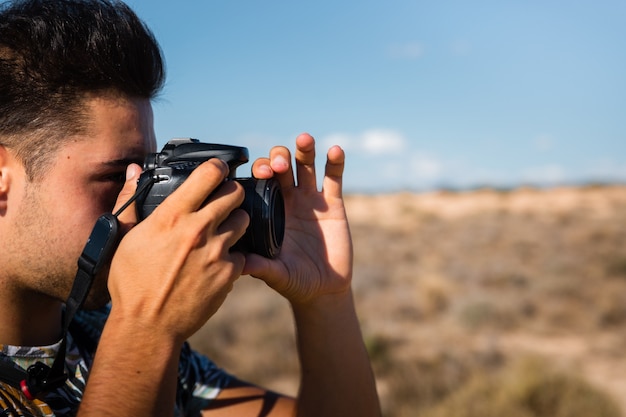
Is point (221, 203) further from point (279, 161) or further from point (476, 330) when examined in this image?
point (476, 330)

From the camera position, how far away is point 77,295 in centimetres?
156

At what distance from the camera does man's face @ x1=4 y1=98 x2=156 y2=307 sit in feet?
5.53

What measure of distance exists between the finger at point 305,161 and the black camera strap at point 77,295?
514mm

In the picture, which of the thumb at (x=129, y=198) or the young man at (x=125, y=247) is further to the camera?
the thumb at (x=129, y=198)

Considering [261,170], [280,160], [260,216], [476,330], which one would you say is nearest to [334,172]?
[280,160]

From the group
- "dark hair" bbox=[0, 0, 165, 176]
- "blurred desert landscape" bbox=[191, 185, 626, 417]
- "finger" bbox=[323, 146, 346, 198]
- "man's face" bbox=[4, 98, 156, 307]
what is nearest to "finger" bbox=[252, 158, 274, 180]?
"finger" bbox=[323, 146, 346, 198]

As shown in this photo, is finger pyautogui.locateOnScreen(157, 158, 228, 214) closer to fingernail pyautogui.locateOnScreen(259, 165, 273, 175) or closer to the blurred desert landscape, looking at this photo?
fingernail pyautogui.locateOnScreen(259, 165, 273, 175)

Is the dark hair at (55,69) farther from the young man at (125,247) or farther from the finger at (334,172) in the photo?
the finger at (334,172)

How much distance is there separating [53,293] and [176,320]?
0.59m

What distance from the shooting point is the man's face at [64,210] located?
169 centimetres

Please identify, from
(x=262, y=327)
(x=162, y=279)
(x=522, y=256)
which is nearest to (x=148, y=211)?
(x=162, y=279)

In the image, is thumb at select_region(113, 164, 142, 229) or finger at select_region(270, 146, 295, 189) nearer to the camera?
thumb at select_region(113, 164, 142, 229)

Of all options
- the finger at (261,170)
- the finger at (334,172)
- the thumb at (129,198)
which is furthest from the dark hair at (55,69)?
the finger at (334,172)

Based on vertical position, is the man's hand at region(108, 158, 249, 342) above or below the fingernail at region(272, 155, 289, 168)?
below
